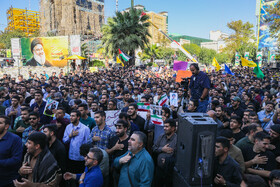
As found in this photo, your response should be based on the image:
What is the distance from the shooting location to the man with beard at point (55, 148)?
153 inches

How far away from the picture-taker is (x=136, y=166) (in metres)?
3.32

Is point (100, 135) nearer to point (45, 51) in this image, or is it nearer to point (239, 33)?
point (45, 51)

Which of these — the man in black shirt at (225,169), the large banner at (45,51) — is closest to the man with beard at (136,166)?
the man in black shirt at (225,169)

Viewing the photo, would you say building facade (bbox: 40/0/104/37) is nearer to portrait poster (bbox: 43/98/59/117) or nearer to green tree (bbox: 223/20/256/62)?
green tree (bbox: 223/20/256/62)

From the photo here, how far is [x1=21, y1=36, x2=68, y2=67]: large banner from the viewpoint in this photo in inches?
1235

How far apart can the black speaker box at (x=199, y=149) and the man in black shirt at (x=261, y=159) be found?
1339 millimetres

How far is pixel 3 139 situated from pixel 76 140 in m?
1.38

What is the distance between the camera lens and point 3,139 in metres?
3.63

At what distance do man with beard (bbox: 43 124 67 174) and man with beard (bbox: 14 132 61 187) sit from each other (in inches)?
20.6

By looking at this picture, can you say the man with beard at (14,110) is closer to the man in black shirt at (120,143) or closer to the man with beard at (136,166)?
the man in black shirt at (120,143)

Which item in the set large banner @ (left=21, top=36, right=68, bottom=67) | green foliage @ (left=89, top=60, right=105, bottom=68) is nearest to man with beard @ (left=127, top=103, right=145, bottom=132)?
large banner @ (left=21, top=36, right=68, bottom=67)

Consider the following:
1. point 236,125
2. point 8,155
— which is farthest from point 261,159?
point 8,155

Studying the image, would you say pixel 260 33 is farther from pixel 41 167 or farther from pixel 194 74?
pixel 41 167

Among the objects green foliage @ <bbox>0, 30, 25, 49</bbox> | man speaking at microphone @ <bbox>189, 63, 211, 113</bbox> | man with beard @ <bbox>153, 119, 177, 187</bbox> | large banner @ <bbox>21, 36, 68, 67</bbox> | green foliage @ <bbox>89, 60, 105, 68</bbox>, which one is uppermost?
green foliage @ <bbox>0, 30, 25, 49</bbox>
